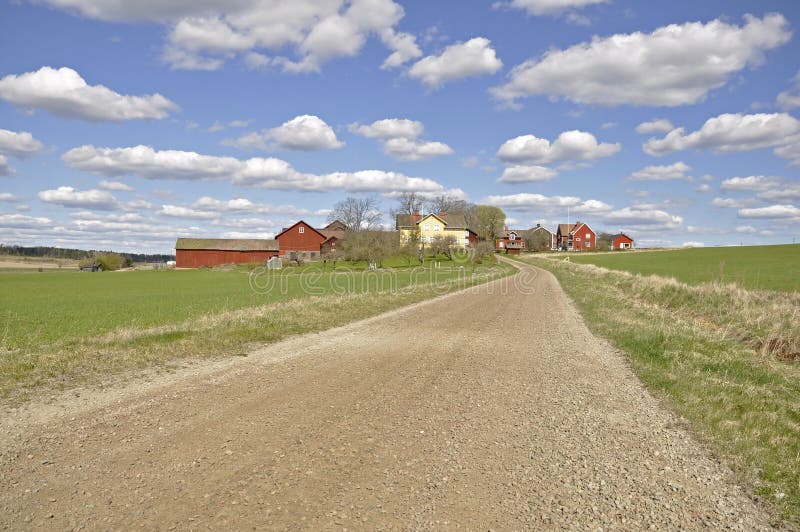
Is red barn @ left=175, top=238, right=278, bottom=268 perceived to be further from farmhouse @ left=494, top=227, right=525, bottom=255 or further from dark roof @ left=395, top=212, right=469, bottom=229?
farmhouse @ left=494, top=227, right=525, bottom=255

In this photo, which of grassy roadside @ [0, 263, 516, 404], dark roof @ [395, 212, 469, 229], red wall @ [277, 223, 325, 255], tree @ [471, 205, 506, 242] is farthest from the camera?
tree @ [471, 205, 506, 242]

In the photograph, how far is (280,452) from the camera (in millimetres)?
5605

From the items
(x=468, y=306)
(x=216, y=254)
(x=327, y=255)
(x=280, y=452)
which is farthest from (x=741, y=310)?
(x=216, y=254)

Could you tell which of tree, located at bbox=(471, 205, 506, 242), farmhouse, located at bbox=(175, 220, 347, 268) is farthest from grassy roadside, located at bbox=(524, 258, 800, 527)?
tree, located at bbox=(471, 205, 506, 242)

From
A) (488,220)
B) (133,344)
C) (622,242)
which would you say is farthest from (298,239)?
(622,242)

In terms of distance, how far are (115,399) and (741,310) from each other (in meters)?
20.1

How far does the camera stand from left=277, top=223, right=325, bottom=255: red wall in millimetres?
87625

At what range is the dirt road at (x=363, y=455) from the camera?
14.4 ft

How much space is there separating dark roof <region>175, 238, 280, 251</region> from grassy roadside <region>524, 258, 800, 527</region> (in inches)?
2827

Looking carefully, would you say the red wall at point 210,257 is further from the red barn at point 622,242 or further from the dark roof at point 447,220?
the red barn at point 622,242

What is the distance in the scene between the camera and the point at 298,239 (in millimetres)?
87812

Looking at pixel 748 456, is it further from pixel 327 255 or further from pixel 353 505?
pixel 327 255

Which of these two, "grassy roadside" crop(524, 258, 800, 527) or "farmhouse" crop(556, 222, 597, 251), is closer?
"grassy roadside" crop(524, 258, 800, 527)

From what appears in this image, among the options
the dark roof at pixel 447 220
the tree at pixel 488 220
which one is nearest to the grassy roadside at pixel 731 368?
the dark roof at pixel 447 220
